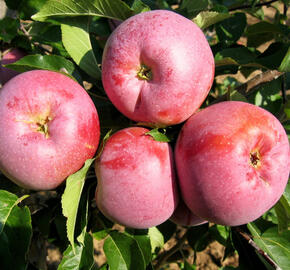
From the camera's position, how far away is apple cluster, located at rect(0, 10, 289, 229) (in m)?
0.82

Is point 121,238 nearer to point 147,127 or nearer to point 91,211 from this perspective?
point 91,211

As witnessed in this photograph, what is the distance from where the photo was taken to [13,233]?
94 cm

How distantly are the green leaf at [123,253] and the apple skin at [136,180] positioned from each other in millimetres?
221

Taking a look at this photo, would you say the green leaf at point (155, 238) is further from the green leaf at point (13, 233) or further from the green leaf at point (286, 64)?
the green leaf at point (286, 64)

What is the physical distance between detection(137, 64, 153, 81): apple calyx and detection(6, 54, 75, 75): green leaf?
11.3 inches

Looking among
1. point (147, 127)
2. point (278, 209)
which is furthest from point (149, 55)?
point (278, 209)

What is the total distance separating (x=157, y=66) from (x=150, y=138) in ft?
0.69

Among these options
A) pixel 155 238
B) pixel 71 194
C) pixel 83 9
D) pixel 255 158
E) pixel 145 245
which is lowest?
pixel 155 238

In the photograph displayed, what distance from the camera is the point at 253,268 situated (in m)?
1.16

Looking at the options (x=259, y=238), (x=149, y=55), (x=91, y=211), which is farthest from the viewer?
(x=91, y=211)

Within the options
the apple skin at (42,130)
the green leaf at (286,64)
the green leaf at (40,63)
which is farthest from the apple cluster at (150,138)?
the green leaf at (286,64)

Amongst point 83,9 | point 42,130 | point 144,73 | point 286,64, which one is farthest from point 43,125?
point 286,64

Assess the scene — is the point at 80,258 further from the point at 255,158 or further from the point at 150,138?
the point at 255,158

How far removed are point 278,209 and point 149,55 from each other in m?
0.70
